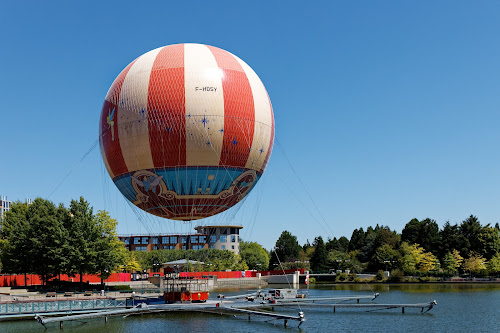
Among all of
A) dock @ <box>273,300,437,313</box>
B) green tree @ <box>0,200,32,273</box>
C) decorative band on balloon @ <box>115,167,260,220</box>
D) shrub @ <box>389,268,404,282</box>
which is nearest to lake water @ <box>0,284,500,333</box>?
dock @ <box>273,300,437,313</box>

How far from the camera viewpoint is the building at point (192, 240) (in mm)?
132750

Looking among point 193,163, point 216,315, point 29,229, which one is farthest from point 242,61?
point 29,229

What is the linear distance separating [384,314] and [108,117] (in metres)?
27.0

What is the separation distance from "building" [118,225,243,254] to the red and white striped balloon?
91.3 m

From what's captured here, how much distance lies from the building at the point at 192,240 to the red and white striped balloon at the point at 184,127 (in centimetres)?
9127

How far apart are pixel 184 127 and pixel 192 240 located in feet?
330

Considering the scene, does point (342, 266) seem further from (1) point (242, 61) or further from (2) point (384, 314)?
(1) point (242, 61)

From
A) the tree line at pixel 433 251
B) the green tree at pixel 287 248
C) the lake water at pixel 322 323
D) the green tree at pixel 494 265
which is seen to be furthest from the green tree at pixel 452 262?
the green tree at pixel 287 248

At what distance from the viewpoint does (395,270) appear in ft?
305

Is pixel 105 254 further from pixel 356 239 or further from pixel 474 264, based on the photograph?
pixel 356 239

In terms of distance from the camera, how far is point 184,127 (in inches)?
1391

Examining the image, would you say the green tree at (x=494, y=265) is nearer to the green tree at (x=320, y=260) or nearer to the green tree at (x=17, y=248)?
the green tree at (x=320, y=260)

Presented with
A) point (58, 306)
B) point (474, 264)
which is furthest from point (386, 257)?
point (58, 306)

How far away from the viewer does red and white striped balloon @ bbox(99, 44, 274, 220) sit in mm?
35469
